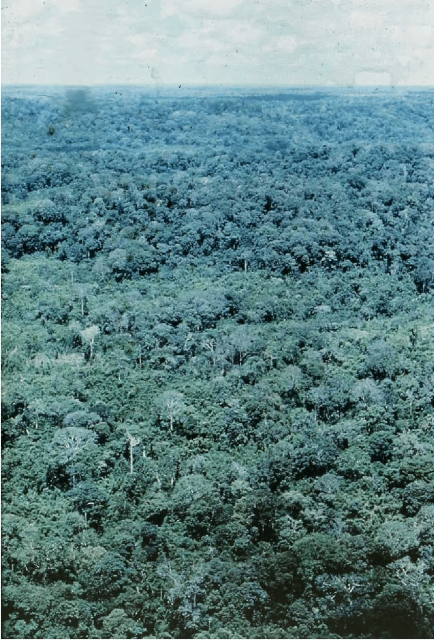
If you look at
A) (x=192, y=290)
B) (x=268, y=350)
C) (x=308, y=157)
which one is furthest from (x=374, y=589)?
(x=308, y=157)

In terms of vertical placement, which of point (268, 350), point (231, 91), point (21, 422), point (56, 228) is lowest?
point (21, 422)

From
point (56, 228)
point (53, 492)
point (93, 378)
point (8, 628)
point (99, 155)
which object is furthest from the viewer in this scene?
point (99, 155)

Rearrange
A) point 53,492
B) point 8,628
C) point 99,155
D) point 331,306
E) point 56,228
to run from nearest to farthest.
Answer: point 8,628 < point 53,492 < point 331,306 < point 56,228 < point 99,155

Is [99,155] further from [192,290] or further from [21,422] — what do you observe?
[21,422]

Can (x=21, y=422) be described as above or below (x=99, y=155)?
below

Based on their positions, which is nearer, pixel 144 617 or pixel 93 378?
pixel 144 617

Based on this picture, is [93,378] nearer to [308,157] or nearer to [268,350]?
[268,350]
